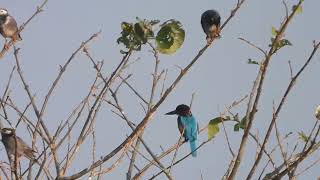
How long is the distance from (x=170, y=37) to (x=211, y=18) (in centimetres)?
354

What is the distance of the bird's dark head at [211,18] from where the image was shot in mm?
6501

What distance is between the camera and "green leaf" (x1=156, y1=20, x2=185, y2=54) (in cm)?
308

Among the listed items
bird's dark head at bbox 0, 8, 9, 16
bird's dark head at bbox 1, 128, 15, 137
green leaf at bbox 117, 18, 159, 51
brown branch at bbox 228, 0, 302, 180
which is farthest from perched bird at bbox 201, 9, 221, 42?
bird's dark head at bbox 0, 8, 9, 16

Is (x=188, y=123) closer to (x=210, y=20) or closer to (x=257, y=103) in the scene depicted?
(x=210, y=20)

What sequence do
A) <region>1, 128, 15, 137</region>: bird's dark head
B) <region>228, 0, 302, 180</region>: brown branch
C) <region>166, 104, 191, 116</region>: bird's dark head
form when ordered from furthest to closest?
<region>166, 104, 191, 116</region>: bird's dark head < <region>1, 128, 15, 137</region>: bird's dark head < <region>228, 0, 302, 180</region>: brown branch

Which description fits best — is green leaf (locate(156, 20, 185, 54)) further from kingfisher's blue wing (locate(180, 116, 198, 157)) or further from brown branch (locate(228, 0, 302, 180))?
kingfisher's blue wing (locate(180, 116, 198, 157))

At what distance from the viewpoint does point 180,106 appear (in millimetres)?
8672

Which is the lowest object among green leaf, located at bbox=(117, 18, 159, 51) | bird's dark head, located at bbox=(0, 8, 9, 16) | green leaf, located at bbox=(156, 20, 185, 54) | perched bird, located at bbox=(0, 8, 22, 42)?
green leaf, located at bbox=(156, 20, 185, 54)

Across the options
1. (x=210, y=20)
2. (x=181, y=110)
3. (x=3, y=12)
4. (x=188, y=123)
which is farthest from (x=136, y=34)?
(x=3, y=12)

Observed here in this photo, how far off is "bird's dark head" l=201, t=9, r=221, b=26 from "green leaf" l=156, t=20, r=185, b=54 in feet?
11.1

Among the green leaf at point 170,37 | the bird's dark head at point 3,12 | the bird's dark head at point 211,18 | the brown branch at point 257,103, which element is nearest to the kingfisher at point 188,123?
the bird's dark head at point 211,18

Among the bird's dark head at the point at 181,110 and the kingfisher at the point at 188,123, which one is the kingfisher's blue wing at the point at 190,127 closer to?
the kingfisher at the point at 188,123

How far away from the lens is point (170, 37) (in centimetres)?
309

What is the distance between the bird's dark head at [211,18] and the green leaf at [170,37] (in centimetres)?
339
